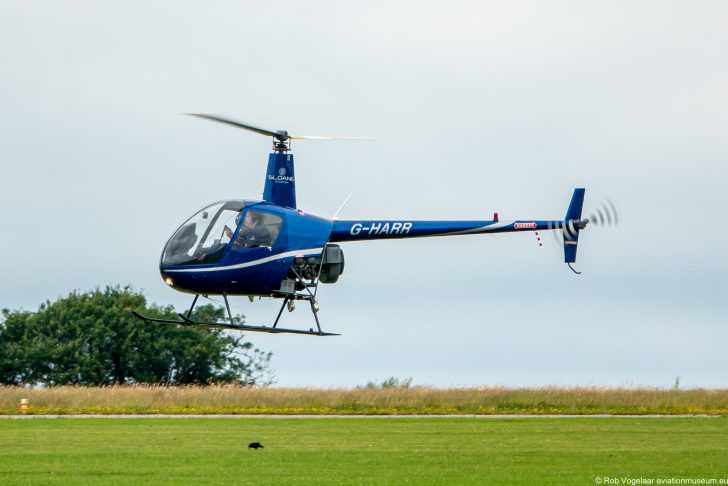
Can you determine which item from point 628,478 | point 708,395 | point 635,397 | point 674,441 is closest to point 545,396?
point 635,397

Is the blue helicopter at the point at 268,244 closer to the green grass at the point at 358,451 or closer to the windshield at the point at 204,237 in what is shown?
the windshield at the point at 204,237

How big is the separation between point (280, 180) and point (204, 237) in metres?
2.79

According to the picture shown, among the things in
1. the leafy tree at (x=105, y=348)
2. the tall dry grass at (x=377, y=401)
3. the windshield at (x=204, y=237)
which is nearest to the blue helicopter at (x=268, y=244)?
the windshield at (x=204, y=237)

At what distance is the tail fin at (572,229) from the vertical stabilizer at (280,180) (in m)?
7.52

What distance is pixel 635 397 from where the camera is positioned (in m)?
48.6

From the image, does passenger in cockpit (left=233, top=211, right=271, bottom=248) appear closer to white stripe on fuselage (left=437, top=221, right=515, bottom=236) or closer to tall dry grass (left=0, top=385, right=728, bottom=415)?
white stripe on fuselage (left=437, top=221, right=515, bottom=236)

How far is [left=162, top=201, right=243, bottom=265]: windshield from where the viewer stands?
29062 millimetres

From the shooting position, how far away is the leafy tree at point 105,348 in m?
68.6

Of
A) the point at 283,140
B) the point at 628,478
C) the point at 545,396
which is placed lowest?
the point at 628,478

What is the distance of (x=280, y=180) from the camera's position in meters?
31.2

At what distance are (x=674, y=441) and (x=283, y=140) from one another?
11439 mm

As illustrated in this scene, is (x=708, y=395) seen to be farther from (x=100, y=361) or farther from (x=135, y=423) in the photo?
(x=100, y=361)

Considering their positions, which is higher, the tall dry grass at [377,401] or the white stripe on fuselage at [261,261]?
the white stripe on fuselage at [261,261]

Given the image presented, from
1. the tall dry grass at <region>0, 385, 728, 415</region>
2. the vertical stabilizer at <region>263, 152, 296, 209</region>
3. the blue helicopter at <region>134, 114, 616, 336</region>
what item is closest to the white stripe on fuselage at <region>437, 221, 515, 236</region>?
the blue helicopter at <region>134, 114, 616, 336</region>
